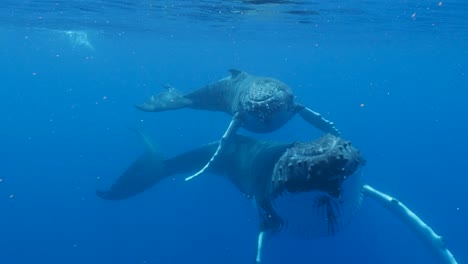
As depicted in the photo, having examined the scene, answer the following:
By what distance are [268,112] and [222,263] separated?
708cm

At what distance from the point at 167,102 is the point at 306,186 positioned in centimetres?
1497

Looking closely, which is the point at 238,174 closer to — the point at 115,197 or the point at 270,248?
the point at 270,248

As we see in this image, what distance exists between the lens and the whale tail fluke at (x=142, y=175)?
17.2m

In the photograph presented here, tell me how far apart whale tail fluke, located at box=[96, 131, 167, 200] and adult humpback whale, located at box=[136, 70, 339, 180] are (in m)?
2.12

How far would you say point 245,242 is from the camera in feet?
59.9

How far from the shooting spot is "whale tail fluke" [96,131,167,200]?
1719cm

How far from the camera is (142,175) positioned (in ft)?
56.7

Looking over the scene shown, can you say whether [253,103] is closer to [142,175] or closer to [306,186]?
[142,175]

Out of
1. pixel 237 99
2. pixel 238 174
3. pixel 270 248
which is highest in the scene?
pixel 237 99

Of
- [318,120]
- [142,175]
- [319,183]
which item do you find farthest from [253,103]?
[319,183]

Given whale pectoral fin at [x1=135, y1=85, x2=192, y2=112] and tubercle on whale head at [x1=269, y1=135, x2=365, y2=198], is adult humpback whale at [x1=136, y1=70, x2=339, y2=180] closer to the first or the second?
whale pectoral fin at [x1=135, y1=85, x2=192, y2=112]

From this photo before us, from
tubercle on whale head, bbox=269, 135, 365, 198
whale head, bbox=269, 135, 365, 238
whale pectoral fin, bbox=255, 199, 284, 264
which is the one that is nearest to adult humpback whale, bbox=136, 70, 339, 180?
whale pectoral fin, bbox=255, 199, 284, 264

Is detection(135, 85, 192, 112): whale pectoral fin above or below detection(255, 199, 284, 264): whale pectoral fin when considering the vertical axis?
below

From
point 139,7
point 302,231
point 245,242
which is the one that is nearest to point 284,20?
point 139,7
